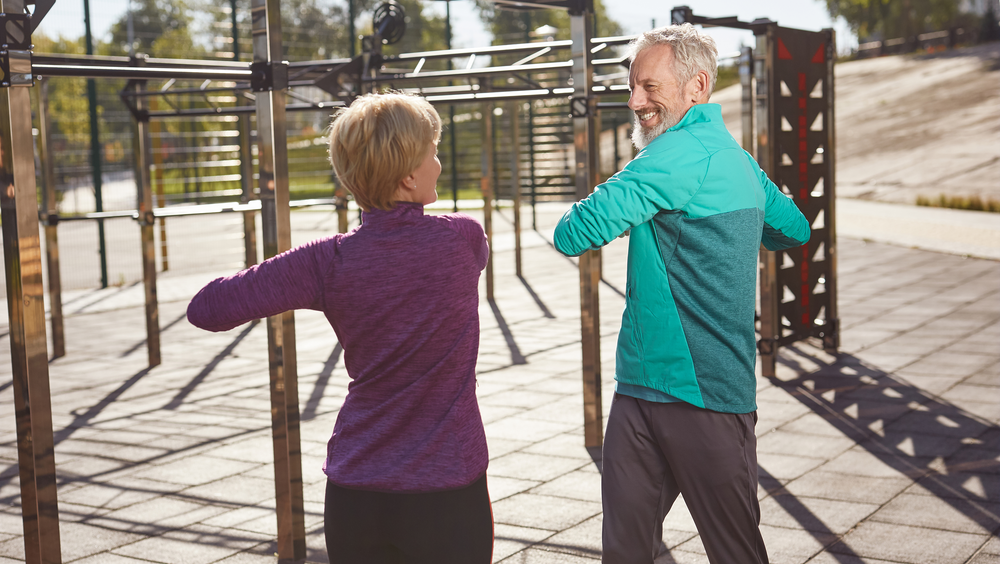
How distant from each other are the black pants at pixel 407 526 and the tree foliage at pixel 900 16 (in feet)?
168

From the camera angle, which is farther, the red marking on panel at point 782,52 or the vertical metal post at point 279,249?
the red marking on panel at point 782,52

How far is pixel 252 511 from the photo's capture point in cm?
401

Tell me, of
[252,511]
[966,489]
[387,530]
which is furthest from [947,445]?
[387,530]

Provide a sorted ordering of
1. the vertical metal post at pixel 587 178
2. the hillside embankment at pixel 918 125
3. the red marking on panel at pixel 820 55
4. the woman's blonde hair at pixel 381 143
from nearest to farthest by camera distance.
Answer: the woman's blonde hair at pixel 381 143, the vertical metal post at pixel 587 178, the red marking on panel at pixel 820 55, the hillside embankment at pixel 918 125

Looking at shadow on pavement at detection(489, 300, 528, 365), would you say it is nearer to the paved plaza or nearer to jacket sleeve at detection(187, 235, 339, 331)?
the paved plaza

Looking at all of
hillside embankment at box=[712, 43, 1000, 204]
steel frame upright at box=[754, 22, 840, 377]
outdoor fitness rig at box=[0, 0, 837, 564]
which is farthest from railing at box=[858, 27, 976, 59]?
steel frame upright at box=[754, 22, 840, 377]

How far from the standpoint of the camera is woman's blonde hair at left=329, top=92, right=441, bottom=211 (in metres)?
1.76

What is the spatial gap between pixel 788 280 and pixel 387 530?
Result: 527 centimetres

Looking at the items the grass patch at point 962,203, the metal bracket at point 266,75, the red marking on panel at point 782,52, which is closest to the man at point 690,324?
the metal bracket at point 266,75

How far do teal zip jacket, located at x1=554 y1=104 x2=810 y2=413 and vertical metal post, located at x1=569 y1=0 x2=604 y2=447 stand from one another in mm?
2333

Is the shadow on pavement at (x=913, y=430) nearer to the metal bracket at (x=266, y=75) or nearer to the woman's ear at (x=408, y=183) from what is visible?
the woman's ear at (x=408, y=183)

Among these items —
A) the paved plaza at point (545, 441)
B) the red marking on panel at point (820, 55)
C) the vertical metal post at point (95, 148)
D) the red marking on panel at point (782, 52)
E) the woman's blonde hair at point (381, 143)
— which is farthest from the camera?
the vertical metal post at point (95, 148)

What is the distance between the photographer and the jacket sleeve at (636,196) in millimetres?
2084

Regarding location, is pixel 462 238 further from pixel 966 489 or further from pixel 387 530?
pixel 966 489
